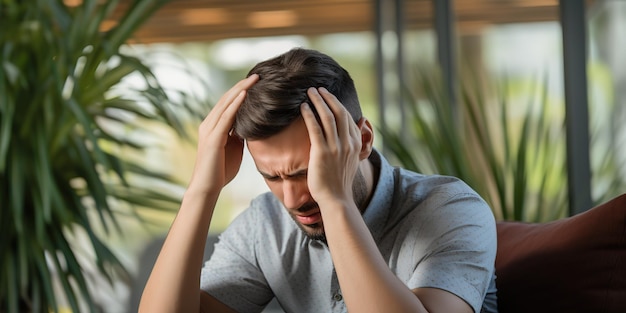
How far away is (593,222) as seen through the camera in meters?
1.48

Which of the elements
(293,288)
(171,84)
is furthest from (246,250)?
(171,84)

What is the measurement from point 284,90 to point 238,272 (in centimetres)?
40

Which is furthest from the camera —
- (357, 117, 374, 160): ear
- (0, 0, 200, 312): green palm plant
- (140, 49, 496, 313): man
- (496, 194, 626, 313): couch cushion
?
(0, 0, 200, 312): green palm plant

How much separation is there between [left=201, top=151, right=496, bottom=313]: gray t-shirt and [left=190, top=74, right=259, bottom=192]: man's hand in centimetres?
15

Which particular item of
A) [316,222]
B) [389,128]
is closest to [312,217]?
[316,222]

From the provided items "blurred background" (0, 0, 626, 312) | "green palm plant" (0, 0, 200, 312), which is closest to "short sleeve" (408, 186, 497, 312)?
"blurred background" (0, 0, 626, 312)

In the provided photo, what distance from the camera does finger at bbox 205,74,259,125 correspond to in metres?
1.69

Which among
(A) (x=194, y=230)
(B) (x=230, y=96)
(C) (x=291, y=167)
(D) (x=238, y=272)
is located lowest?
(D) (x=238, y=272)

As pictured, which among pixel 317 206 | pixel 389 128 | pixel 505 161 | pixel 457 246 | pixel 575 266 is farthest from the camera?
pixel 389 128

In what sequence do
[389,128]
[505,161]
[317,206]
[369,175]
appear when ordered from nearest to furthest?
1. [317,206]
2. [369,175]
3. [505,161]
4. [389,128]

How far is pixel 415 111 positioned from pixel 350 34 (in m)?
4.34

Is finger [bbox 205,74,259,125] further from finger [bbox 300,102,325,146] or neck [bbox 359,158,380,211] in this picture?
neck [bbox 359,158,380,211]

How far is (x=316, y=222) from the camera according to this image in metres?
1.70

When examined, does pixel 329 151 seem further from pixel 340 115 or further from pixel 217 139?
pixel 217 139
